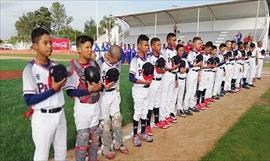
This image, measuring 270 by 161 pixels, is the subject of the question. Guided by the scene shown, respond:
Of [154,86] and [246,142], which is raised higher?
[154,86]

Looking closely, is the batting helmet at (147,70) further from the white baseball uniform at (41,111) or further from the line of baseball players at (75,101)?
the white baseball uniform at (41,111)

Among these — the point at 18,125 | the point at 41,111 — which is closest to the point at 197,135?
the point at 41,111

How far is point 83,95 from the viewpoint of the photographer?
11.6 feet

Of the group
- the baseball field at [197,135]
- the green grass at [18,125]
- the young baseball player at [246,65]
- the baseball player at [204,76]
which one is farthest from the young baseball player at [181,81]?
the young baseball player at [246,65]

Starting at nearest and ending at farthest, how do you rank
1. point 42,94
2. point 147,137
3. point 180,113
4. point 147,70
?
1. point 42,94
2. point 147,70
3. point 147,137
4. point 180,113

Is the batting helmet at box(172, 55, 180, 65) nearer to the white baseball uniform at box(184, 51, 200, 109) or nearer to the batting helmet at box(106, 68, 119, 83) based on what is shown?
the white baseball uniform at box(184, 51, 200, 109)

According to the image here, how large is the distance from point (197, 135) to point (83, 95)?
3.13 m

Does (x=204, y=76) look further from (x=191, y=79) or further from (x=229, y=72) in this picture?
(x=229, y=72)

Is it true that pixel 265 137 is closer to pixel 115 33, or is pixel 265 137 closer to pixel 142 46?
pixel 142 46

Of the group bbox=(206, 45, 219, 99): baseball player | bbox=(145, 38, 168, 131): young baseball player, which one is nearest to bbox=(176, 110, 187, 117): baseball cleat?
bbox=(145, 38, 168, 131): young baseball player

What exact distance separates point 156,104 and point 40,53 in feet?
11.7

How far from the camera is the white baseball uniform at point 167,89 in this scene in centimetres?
629

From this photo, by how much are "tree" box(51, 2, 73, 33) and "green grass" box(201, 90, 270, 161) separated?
7938 cm

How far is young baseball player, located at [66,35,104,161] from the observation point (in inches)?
140
